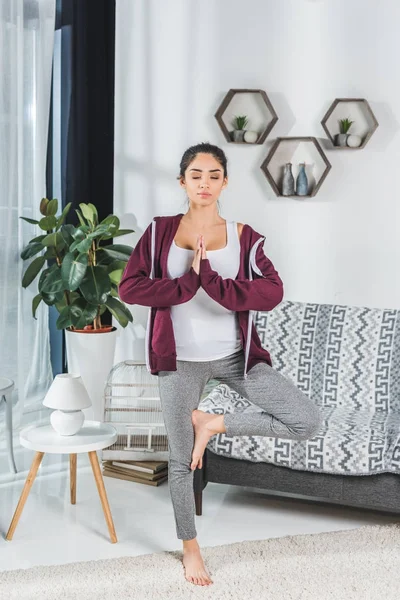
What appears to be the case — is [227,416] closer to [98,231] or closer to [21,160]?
[98,231]

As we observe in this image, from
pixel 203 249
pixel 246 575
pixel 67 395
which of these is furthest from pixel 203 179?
pixel 246 575

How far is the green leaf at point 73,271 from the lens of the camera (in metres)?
3.67

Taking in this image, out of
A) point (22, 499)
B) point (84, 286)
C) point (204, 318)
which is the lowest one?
point (22, 499)

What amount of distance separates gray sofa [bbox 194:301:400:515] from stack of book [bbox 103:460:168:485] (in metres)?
0.40

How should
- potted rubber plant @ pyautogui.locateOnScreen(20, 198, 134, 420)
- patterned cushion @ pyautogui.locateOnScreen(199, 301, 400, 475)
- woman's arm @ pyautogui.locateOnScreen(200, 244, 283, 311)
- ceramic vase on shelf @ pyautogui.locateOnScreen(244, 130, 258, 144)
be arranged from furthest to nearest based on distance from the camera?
ceramic vase on shelf @ pyautogui.locateOnScreen(244, 130, 258, 144), potted rubber plant @ pyautogui.locateOnScreen(20, 198, 134, 420), patterned cushion @ pyautogui.locateOnScreen(199, 301, 400, 475), woman's arm @ pyautogui.locateOnScreen(200, 244, 283, 311)

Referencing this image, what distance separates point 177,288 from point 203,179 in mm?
358

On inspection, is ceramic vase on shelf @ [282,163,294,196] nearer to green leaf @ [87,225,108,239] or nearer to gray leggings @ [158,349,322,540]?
green leaf @ [87,225,108,239]

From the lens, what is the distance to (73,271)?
3.69m

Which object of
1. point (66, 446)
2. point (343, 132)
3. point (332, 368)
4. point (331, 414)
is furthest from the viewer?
point (343, 132)

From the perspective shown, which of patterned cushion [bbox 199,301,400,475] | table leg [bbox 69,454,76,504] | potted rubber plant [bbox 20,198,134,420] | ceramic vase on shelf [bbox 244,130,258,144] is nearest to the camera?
patterned cushion [bbox 199,301,400,475]

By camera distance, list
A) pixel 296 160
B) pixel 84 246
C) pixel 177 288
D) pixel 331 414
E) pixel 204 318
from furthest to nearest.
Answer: pixel 296 160 → pixel 84 246 → pixel 331 414 → pixel 204 318 → pixel 177 288

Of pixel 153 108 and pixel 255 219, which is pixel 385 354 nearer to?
pixel 255 219

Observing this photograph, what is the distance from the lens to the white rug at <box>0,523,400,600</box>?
2.30 meters

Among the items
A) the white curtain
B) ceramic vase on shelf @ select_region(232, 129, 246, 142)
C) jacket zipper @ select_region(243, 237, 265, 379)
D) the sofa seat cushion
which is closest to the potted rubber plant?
the white curtain
